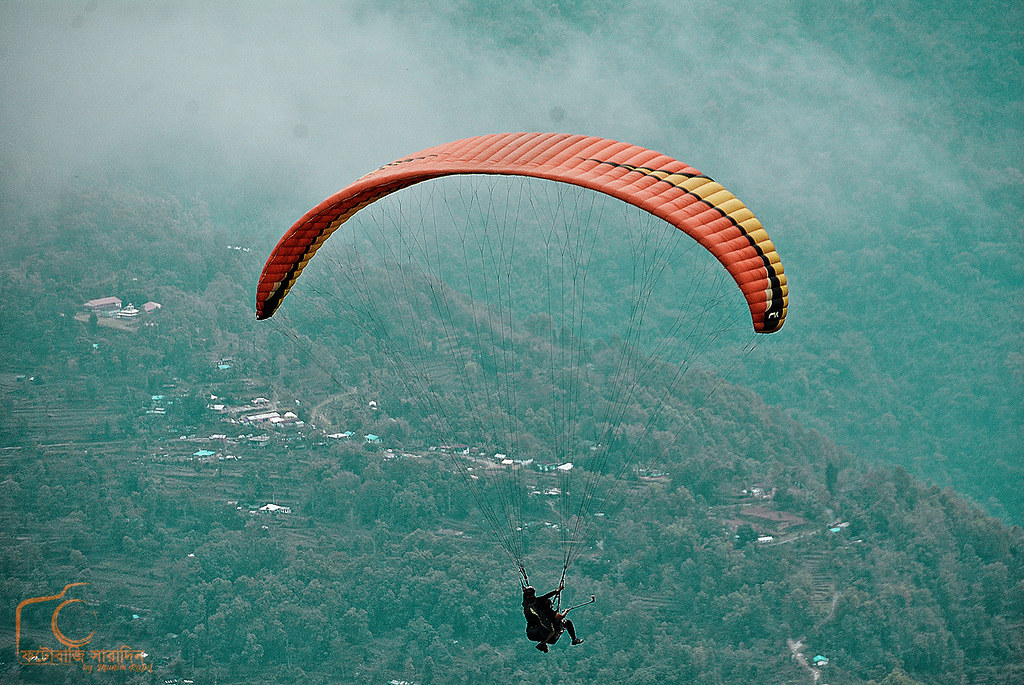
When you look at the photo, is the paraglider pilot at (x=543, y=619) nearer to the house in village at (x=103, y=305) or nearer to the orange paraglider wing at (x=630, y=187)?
the orange paraglider wing at (x=630, y=187)

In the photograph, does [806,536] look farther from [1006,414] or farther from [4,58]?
[4,58]
